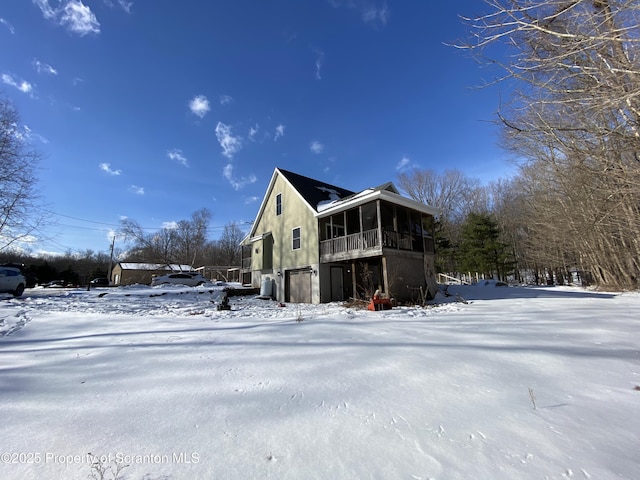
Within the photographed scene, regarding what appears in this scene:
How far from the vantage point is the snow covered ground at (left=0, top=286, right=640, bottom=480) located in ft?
6.32

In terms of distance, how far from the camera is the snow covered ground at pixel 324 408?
1.93m

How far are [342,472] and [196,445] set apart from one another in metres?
1.06

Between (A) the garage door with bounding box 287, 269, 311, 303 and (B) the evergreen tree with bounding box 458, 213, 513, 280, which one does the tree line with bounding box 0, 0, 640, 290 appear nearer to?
(B) the evergreen tree with bounding box 458, 213, 513, 280

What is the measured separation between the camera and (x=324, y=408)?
268 cm

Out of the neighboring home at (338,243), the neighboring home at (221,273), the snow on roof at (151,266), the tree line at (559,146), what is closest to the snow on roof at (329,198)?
the neighboring home at (338,243)

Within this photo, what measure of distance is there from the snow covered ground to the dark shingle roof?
12.8m

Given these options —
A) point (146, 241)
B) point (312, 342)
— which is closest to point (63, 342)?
point (312, 342)

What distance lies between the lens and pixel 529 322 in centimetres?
673

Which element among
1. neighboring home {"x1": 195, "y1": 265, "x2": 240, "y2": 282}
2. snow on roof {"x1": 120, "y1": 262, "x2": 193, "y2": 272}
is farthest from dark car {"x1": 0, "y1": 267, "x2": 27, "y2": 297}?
snow on roof {"x1": 120, "y1": 262, "x2": 193, "y2": 272}

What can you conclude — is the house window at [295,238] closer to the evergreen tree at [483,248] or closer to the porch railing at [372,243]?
the porch railing at [372,243]

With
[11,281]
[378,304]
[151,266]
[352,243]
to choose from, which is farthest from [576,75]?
[151,266]

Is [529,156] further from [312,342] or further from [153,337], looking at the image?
[153,337]

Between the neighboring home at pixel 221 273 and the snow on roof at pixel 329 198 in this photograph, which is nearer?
the snow on roof at pixel 329 198

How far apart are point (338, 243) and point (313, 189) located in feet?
18.1
